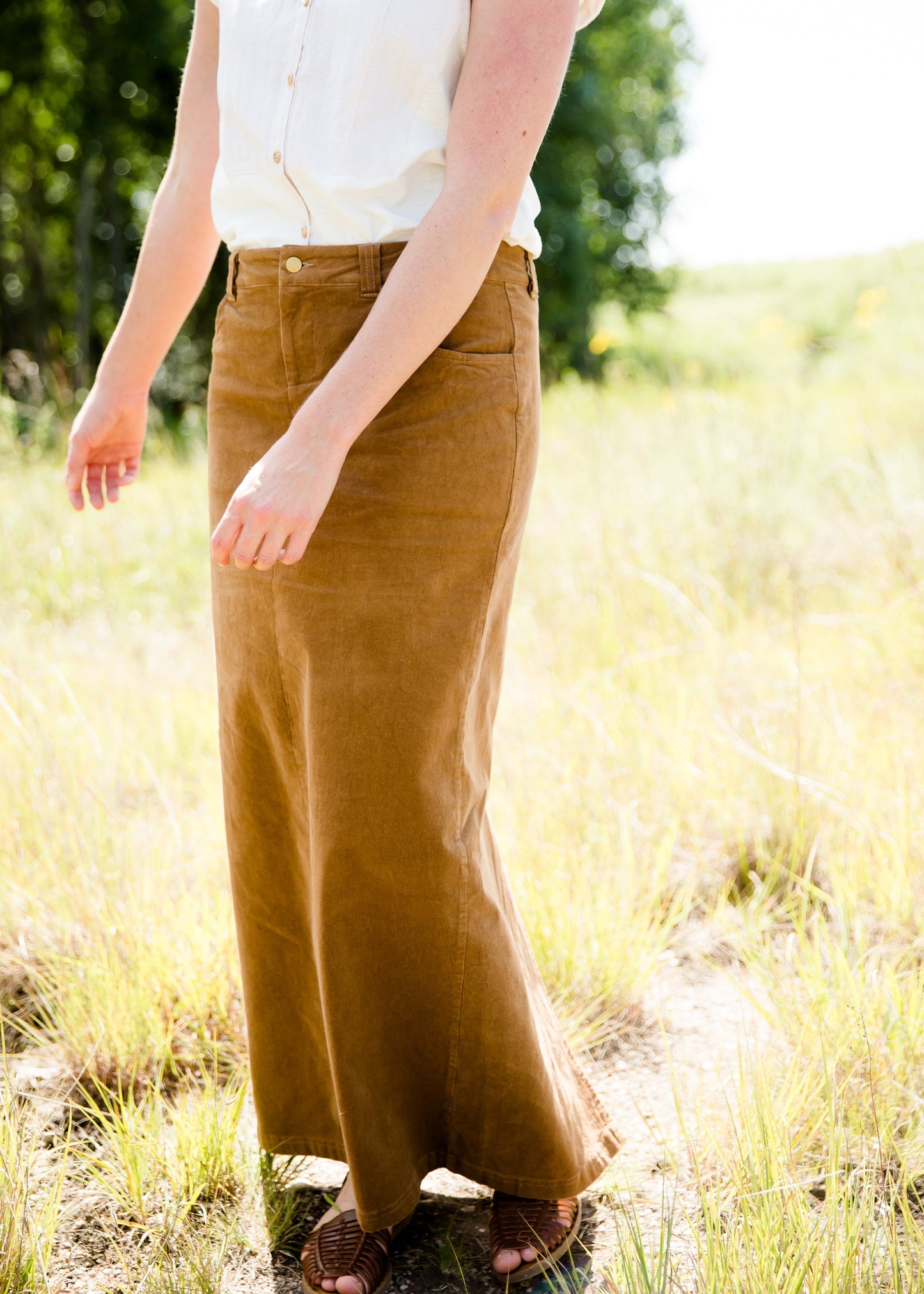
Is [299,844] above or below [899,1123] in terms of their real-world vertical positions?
above

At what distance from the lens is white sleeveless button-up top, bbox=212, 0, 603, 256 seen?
119 centimetres

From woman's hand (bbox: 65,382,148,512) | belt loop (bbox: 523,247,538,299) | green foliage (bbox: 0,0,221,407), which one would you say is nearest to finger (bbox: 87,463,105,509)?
woman's hand (bbox: 65,382,148,512)

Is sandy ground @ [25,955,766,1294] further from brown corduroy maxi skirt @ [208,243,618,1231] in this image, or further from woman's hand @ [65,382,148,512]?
woman's hand @ [65,382,148,512]

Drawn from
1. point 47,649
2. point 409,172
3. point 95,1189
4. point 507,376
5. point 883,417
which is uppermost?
point 883,417

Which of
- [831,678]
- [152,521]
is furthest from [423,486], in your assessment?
[152,521]

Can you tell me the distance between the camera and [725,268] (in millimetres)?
35719

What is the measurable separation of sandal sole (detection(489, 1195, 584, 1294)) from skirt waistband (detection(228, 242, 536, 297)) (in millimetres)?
1271

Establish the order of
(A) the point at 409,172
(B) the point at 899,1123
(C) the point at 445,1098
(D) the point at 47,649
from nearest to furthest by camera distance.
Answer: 1. (A) the point at 409,172
2. (C) the point at 445,1098
3. (B) the point at 899,1123
4. (D) the point at 47,649

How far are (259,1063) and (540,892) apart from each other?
2.47ft

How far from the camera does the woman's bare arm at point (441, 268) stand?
110 centimetres

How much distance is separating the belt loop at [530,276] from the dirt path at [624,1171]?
0.97 m

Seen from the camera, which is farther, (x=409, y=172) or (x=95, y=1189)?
(x=95, y=1189)

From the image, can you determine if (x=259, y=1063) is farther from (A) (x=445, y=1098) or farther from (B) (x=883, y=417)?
(B) (x=883, y=417)

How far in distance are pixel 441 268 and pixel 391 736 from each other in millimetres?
535
